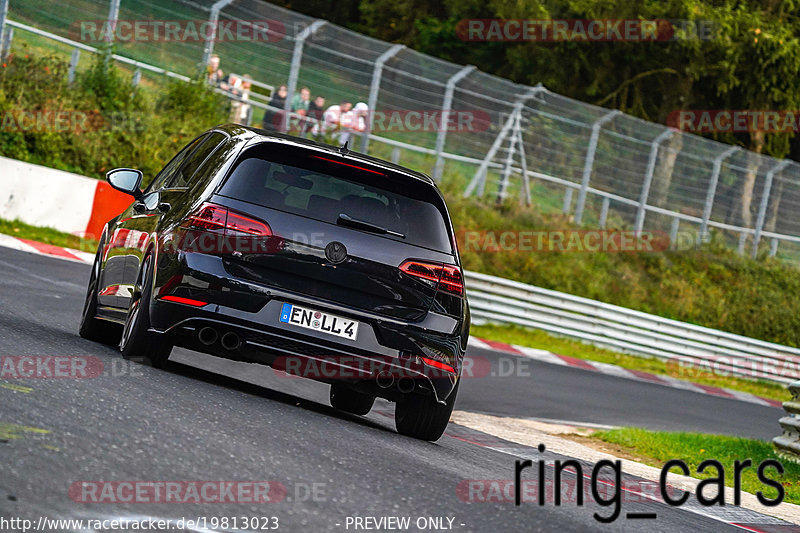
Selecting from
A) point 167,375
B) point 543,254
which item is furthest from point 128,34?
point 167,375

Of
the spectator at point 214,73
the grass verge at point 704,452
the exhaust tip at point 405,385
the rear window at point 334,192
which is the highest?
the spectator at point 214,73

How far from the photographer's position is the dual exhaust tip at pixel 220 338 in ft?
23.5

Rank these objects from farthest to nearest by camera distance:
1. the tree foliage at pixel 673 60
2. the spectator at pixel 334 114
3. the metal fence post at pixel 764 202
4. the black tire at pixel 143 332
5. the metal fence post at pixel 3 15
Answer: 1. the tree foliage at pixel 673 60
2. the metal fence post at pixel 764 202
3. the spectator at pixel 334 114
4. the metal fence post at pixel 3 15
5. the black tire at pixel 143 332

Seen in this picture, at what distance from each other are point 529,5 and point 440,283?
3012 centimetres

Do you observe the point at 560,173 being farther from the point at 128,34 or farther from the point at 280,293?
the point at 280,293

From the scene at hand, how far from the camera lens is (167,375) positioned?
7660 mm

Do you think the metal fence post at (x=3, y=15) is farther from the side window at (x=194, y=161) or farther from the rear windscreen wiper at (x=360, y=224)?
the rear windscreen wiper at (x=360, y=224)

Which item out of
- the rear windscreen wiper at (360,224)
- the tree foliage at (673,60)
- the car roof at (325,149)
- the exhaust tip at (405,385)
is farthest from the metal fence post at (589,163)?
the exhaust tip at (405,385)

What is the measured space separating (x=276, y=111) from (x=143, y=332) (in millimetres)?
16272

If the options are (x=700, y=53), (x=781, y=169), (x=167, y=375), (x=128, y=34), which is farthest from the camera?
(x=700, y=53)

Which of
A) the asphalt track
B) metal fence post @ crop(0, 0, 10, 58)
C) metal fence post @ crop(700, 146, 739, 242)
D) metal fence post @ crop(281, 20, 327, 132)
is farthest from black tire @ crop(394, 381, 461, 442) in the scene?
metal fence post @ crop(700, 146, 739, 242)

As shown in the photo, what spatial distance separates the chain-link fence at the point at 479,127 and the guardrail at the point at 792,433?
41.8 feet

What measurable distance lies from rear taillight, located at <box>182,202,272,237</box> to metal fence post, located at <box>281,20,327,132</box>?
15.5 metres

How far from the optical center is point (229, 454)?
219 inches
